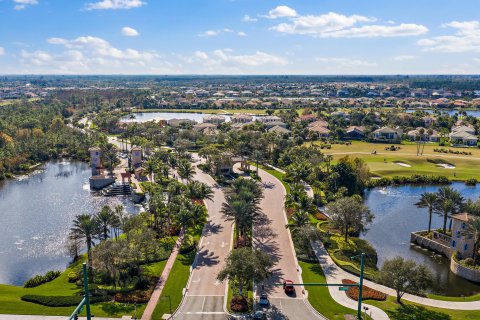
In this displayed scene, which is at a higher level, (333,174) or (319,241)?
(333,174)

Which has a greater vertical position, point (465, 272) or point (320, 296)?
point (320, 296)

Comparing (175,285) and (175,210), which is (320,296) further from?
(175,210)

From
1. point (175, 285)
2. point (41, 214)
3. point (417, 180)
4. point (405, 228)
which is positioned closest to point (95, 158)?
point (41, 214)

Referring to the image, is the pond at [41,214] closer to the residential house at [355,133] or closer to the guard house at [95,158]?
the guard house at [95,158]

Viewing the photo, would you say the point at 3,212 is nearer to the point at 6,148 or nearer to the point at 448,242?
the point at 6,148

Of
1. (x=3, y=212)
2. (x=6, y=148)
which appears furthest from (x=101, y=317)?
(x=6, y=148)

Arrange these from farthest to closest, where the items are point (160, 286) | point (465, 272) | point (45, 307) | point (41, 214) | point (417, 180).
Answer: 1. point (417, 180)
2. point (41, 214)
3. point (465, 272)
4. point (160, 286)
5. point (45, 307)

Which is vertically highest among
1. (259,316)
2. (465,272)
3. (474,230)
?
(474,230)
